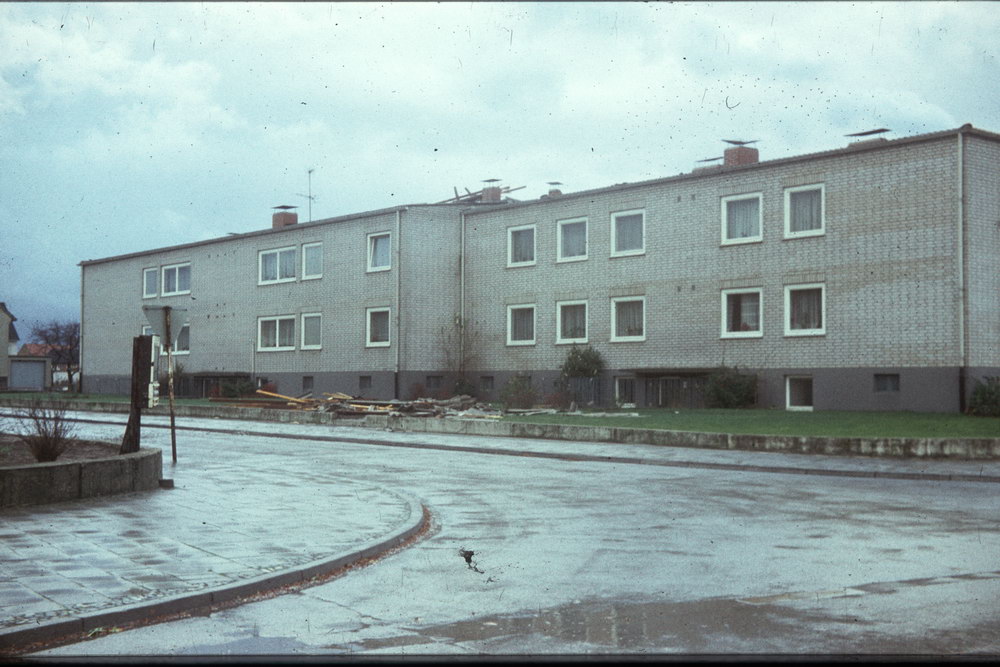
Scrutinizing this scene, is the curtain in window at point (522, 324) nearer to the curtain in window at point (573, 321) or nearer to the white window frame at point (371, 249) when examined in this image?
the curtain in window at point (573, 321)

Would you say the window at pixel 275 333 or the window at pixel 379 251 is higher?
the window at pixel 379 251

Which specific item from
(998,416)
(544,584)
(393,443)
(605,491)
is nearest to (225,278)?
(393,443)

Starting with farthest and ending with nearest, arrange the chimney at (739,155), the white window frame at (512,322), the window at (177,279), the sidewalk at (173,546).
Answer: the window at (177,279), the white window frame at (512,322), the chimney at (739,155), the sidewalk at (173,546)

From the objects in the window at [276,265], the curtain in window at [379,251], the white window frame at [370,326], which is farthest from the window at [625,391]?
the window at [276,265]

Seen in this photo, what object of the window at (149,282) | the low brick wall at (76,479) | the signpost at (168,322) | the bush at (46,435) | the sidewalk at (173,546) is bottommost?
the sidewalk at (173,546)

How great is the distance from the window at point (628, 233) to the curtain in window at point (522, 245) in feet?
13.2

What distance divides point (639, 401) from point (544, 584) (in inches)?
1138

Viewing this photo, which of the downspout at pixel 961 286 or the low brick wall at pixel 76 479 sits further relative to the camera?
the downspout at pixel 961 286

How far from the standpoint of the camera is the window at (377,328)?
43.7m

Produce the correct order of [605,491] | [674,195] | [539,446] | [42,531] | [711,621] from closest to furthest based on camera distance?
[711,621] < [42,531] < [605,491] < [539,446] < [674,195]

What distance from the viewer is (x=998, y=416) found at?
2625 cm

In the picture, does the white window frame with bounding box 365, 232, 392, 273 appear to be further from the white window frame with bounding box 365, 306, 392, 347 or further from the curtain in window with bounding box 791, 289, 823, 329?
the curtain in window with bounding box 791, 289, 823, 329

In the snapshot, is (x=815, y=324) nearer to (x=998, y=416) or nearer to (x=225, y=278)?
(x=998, y=416)

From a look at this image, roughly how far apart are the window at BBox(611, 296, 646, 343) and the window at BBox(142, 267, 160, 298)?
96.6 feet
